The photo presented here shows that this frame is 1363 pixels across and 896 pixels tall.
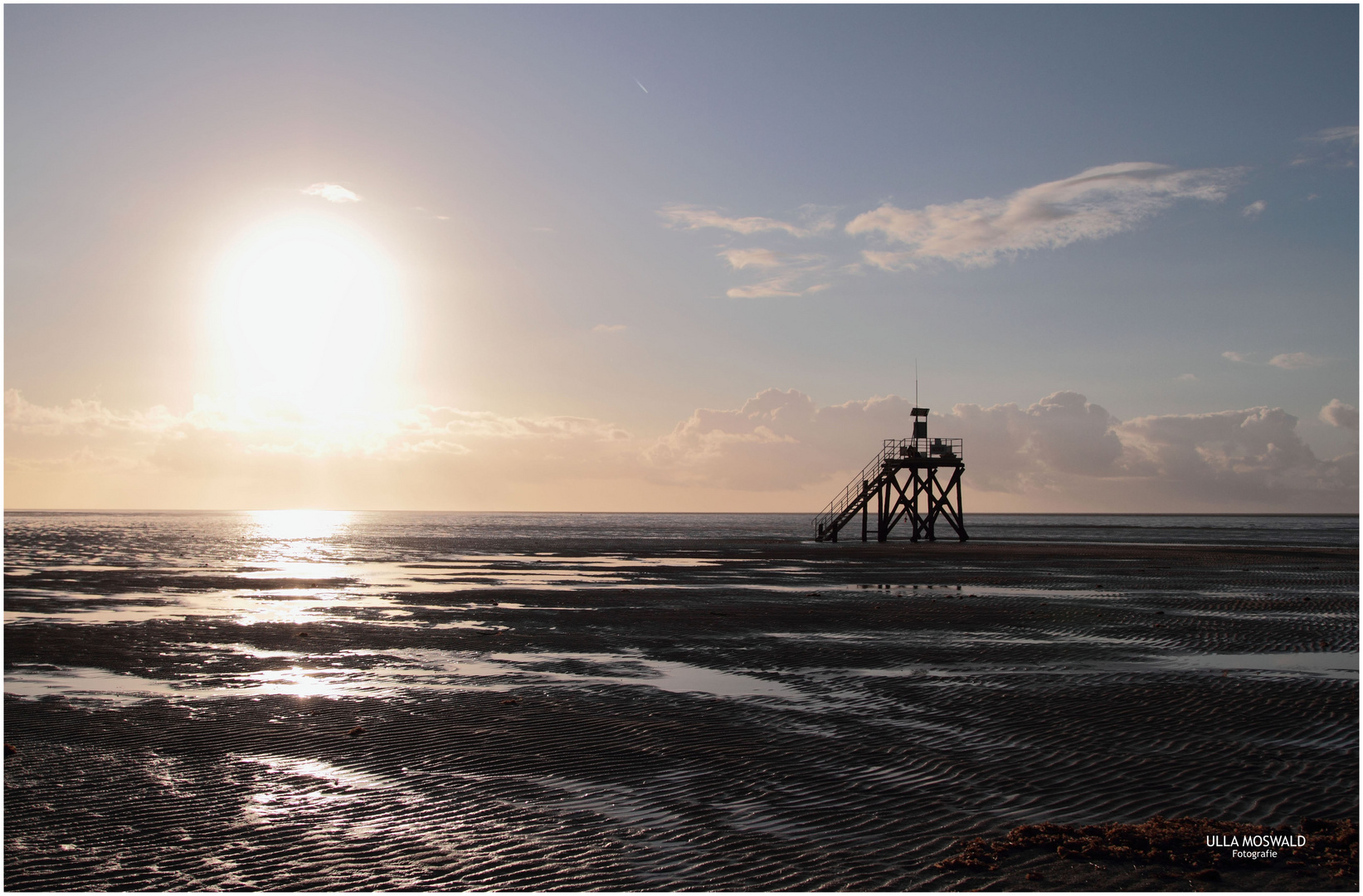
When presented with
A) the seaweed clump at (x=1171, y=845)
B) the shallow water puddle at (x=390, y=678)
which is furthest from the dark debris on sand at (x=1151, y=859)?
the shallow water puddle at (x=390, y=678)

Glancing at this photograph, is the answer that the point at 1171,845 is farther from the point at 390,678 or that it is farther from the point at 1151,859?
the point at 390,678

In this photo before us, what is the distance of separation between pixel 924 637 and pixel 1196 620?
25.7 feet

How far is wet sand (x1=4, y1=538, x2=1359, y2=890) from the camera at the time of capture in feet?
25.1

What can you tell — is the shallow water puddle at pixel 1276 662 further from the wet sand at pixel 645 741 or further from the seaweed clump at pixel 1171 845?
the seaweed clump at pixel 1171 845

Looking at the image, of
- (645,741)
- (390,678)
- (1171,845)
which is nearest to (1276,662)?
(1171,845)

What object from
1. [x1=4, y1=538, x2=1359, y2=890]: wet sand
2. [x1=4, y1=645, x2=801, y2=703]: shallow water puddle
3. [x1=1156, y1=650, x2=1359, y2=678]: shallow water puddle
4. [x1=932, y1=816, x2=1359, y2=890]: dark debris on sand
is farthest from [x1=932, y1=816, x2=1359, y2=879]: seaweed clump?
[x1=1156, y1=650, x2=1359, y2=678]: shallow water puddle

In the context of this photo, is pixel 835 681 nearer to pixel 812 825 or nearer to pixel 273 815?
pixel 812 825

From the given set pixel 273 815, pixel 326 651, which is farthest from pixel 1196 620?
pixel 273 815

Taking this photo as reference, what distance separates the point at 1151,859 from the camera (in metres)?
7.46

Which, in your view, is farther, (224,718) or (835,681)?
(835,681)

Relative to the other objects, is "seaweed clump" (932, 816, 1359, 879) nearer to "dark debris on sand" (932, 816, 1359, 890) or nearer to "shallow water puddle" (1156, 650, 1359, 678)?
"dark debris on sand" (932, 816, 1359, 890)

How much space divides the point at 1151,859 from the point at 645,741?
226 inches

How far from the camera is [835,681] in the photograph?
15.0 m

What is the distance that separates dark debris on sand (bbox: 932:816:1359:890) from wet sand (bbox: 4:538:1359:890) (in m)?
0.06
